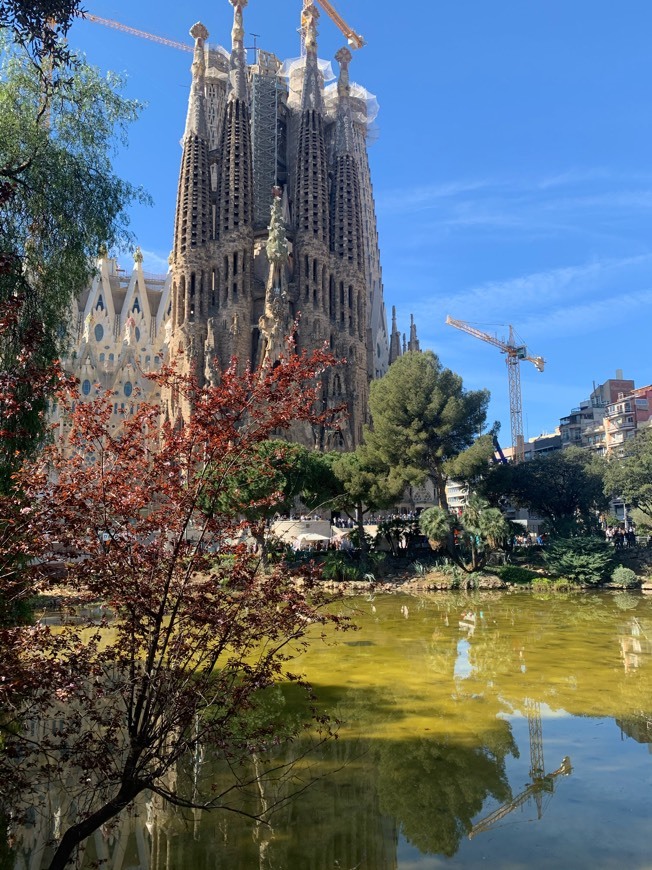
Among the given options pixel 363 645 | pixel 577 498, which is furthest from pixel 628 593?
pixel 363 645

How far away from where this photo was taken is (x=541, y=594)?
2467 cm

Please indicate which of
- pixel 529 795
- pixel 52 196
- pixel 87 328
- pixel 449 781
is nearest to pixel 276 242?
pixel 87 328

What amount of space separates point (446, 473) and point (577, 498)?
1043 centimetres

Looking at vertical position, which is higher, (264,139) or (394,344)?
(264,139)

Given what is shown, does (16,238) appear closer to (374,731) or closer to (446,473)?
(374,731)

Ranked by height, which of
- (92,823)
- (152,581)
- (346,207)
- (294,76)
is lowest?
(92,823)

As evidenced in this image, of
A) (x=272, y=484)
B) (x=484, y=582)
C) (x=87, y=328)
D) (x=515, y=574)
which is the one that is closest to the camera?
(x=272, y=484)

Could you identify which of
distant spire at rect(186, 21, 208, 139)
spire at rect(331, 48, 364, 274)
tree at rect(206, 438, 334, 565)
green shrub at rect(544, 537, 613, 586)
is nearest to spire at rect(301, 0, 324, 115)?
spire at rect(331, 48, 364, 274)

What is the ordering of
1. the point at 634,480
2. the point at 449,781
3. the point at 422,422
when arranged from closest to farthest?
the point at 449,781 → the point at 422,422 → the point at 634,480

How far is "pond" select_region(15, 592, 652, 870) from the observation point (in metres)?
5.40

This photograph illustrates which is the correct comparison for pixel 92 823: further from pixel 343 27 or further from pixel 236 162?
pixel 343 27

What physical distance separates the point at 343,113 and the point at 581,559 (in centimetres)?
5165

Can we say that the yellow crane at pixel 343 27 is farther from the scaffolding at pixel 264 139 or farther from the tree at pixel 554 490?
the tree at pixel 554 490

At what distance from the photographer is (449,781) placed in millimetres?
6797
